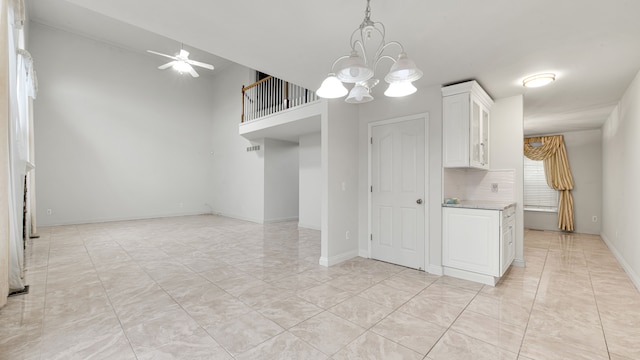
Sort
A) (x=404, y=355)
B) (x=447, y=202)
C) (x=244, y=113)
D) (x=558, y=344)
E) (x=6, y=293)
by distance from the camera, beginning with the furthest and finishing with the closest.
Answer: (x=244, y=113) → (x=447, y=202) → (x=6, y=293) → (x=558, y=344) → (x=404, y=355)

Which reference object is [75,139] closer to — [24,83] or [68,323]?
[24,83]

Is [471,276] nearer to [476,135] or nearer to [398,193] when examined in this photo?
[398,193]

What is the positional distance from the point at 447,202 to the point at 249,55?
2864 mm

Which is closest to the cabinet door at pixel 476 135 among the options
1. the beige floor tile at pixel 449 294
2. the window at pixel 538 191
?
the beige floor tile at pixel 449 294

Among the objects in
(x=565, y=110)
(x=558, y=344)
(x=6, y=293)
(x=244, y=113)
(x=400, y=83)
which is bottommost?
(x=558, y=344)

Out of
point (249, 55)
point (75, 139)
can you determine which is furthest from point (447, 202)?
point (75, 139)

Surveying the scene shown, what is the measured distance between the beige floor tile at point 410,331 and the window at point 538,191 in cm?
669

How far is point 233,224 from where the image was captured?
286 inches

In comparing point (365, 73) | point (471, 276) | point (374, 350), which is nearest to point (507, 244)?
point (471, 276)

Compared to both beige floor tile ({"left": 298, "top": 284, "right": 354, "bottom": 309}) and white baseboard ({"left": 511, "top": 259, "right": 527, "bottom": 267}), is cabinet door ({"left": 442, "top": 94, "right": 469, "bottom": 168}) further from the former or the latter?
beige floor tile ({"left": 298, "top": 284, "right": 354, "bottom": 309})

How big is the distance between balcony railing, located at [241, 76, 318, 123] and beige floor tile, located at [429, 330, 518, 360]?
4.21 m

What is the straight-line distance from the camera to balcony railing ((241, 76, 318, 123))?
562 cm

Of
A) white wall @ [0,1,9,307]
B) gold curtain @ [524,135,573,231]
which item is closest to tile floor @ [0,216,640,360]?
white wall @ [0,1,9,307]

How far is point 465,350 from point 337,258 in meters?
2.17
